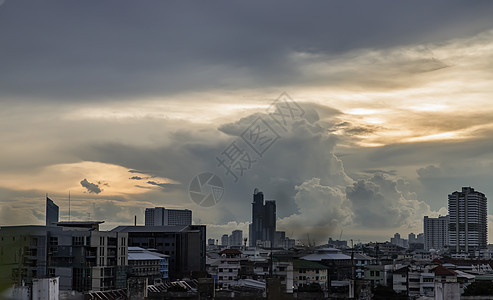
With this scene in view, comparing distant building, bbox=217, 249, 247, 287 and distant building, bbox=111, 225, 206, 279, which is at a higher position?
distant building, bbox=111, 225, 206, 279

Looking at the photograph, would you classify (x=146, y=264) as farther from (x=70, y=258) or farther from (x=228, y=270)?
(x=70, y=258)

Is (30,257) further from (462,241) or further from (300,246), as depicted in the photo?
(462,241)

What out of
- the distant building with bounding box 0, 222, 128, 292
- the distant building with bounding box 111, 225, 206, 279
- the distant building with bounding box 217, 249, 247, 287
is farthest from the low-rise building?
the distant building with bounding box 0, 222, 128, 292

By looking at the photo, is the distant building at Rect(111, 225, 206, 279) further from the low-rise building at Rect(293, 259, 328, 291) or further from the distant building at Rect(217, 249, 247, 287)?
the low-rise building at Rect(293, 259, 328, 291)

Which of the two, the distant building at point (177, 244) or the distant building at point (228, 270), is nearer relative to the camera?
the distant building at point (228, 270)

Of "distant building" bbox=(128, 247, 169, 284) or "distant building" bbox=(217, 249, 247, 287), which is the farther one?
"distant building" bbox=(217, 249, 247, 287)

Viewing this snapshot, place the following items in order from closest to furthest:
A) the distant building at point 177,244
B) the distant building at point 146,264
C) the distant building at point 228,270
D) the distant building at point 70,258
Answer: the distant building at point 70,258
the distant building at point 146,264
the distant building at point 228,270
the distant building at point 177,244

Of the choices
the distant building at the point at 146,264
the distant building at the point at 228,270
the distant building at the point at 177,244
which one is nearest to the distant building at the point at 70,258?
the distant building at the point at 146,264

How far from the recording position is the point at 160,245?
79.6 m

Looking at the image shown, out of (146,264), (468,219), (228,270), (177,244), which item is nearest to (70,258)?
(146,264)

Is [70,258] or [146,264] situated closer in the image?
[70,258]

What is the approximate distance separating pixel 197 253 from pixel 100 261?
32.7 meters

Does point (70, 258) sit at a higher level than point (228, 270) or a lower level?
higher

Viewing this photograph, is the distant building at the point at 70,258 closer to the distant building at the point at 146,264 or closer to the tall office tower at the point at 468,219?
the distant building at the point at 146,264
